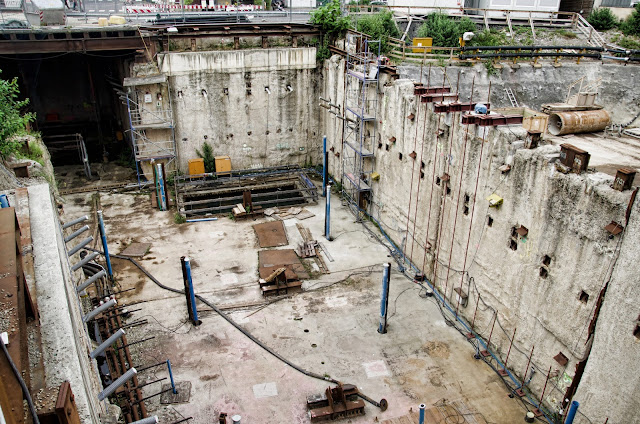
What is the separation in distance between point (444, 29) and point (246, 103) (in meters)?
10.9

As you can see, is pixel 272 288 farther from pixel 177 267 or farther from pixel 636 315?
pixel 636 315

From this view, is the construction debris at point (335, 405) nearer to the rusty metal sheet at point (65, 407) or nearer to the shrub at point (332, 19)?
the rusty metal sheet at point (65, 407)

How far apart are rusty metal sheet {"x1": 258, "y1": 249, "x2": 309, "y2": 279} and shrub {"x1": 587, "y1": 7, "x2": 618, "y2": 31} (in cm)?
2234

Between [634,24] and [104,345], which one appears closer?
[104,345]

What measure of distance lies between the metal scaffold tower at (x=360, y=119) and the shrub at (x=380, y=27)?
839 millimetres

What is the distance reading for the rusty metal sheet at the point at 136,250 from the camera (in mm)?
18036

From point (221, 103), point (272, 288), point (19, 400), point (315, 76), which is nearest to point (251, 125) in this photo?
point (221, 103)

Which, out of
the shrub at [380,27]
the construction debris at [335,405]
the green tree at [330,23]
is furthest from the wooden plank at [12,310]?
the green tree at [330,23]

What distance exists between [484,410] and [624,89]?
54.6ft

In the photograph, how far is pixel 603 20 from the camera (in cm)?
2733

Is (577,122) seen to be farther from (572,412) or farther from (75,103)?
(75,103)

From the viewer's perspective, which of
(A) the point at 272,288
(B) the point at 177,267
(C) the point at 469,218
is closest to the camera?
(C) the point at 469,218

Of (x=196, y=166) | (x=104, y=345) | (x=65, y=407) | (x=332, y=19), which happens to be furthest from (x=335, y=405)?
(x=332, y=19)

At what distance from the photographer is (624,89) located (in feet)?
69.7
